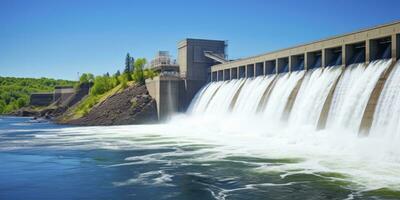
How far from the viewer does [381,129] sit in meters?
26.9

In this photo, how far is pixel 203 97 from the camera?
203 feet

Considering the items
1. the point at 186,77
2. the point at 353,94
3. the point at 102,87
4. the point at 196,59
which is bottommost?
the point at 353,94

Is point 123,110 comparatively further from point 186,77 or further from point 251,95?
point 251,95

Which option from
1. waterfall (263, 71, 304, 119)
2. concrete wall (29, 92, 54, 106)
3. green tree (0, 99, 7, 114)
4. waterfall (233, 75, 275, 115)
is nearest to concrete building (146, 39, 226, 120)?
waterfall (233, 75, 275, 115)

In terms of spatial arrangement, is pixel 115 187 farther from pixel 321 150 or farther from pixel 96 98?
pixel 96 98

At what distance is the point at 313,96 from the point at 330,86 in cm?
167

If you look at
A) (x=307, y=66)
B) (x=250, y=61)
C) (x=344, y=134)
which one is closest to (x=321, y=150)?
(x=344, y=134)

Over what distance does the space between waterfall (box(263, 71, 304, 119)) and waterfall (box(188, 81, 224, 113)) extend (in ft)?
52.8

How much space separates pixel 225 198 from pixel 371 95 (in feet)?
54.8

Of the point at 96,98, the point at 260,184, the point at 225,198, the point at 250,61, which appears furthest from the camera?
the point at 96,98

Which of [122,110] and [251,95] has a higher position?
[251,95]

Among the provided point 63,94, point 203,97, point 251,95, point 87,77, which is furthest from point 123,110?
point 87,77

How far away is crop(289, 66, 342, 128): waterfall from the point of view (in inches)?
1389

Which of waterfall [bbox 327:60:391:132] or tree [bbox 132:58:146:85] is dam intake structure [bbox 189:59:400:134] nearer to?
waterfall [bbox 327:60:391:132]
